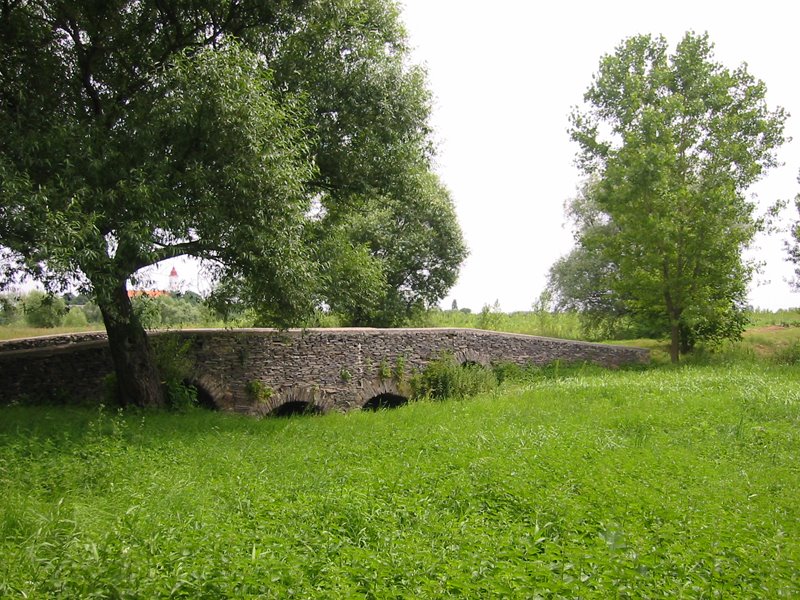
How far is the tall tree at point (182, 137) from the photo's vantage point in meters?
8.49

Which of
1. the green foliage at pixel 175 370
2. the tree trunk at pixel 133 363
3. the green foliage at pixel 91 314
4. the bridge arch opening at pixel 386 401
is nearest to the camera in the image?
the tree trunk at pixel 133 363

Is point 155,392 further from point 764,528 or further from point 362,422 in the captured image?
point 764,528

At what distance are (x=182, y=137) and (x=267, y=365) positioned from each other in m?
5.72

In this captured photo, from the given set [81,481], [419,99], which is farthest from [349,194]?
[81,481]

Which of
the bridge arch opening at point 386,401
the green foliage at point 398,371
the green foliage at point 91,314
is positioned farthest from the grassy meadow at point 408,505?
the green foliage at point 91,314

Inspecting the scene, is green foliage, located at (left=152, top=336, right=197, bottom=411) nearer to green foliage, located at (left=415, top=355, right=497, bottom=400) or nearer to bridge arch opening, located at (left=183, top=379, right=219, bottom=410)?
bridge arch opening, located at (left=183, top=379, right=219, bottom=410)

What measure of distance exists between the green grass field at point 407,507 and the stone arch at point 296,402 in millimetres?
3227

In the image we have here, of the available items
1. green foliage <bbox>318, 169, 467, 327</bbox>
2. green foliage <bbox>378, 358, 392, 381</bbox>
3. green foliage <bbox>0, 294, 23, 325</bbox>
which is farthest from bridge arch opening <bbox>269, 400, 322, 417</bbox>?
green foliage <bbox>318, 169, 467, 327</bbox>

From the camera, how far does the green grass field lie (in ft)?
14.0

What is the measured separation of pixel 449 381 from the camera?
54.6ft

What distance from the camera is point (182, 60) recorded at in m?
9.49

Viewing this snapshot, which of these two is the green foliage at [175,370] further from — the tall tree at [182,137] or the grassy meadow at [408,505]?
the grassy meadow at [408,505]

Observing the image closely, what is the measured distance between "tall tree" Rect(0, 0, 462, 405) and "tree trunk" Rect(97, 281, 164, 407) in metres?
0.03

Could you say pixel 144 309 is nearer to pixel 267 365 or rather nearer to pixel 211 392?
pixel 211 392
